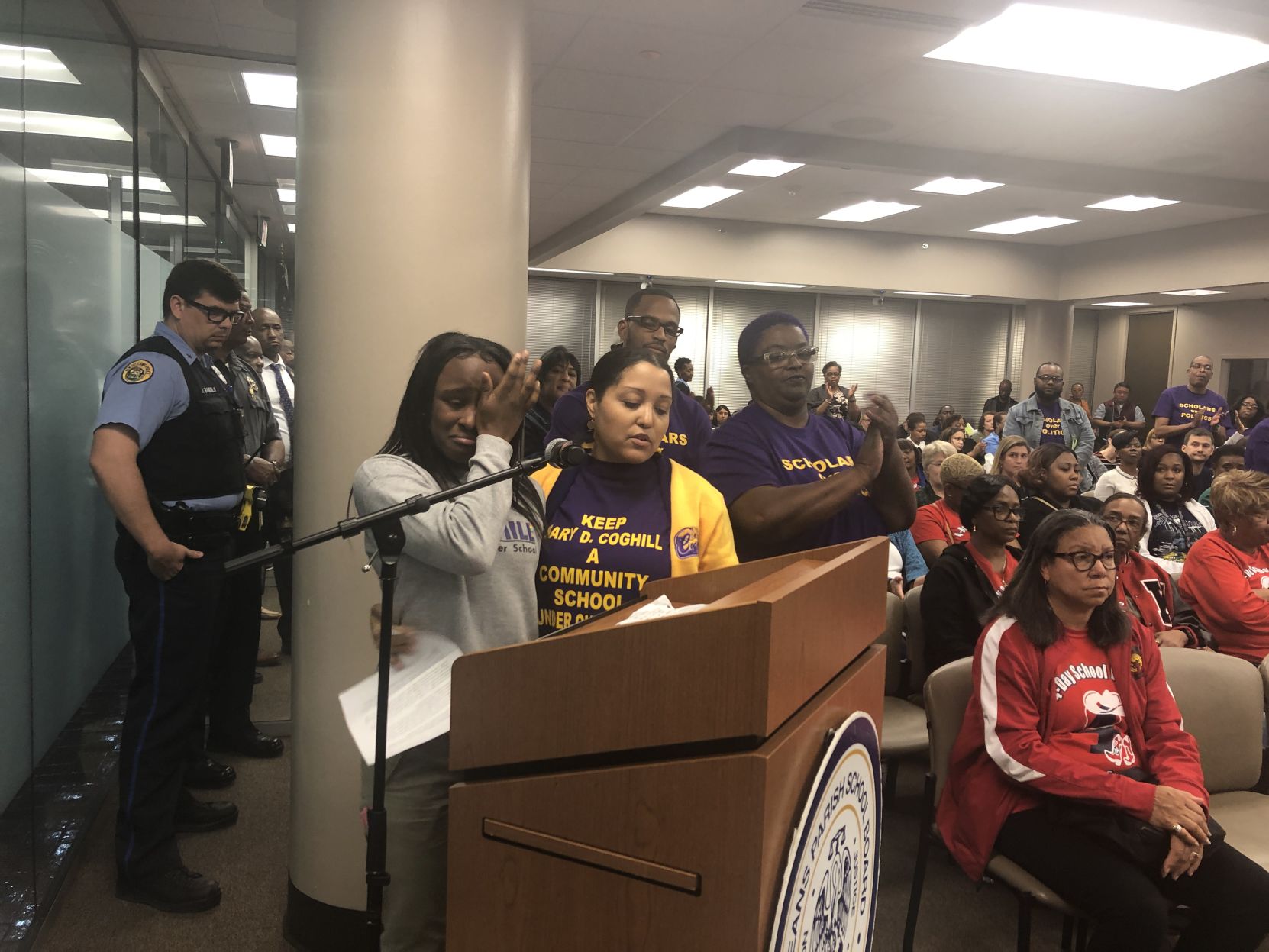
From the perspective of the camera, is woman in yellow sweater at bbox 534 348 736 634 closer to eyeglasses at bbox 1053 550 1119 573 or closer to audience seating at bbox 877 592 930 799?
eyeglasses at bbox 1053 550 1119 573

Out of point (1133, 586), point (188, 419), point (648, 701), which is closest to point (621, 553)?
point (648, 701)

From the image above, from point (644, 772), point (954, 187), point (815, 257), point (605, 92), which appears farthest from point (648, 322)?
point (815, 257)

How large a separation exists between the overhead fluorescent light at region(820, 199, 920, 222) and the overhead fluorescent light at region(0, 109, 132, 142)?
325 inches

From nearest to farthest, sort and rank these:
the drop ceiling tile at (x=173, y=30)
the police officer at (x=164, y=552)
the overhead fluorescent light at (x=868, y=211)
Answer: the police officer at (x=164, y=552) → the drop ceiling tile at (x=173, y=30) → the overhead fluorescent light at (x=868, y=211)

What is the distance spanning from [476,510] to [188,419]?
164cm

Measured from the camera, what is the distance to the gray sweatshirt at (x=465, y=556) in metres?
1.53

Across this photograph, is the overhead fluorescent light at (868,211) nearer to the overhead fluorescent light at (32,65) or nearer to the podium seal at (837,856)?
the overhead fluorescent light at (32,65)

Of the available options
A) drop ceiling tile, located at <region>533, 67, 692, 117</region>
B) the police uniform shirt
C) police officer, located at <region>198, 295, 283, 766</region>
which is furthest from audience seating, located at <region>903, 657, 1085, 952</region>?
drop ceiling tile, located at <region>533, 67, 692, 117</region>

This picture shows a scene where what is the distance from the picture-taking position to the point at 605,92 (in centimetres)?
595

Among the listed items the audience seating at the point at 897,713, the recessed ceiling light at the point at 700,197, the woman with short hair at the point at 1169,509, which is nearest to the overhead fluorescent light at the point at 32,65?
the audience seating at the point at 897,713

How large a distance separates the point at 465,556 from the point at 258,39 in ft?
13.7

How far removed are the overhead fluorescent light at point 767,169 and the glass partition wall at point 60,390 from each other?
215 inches

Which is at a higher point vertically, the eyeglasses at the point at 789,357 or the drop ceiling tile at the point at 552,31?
the drop ceiling tile at the point at 552,31

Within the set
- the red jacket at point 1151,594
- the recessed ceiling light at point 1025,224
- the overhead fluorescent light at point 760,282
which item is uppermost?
the recessed ceiling light at point 1025,224
